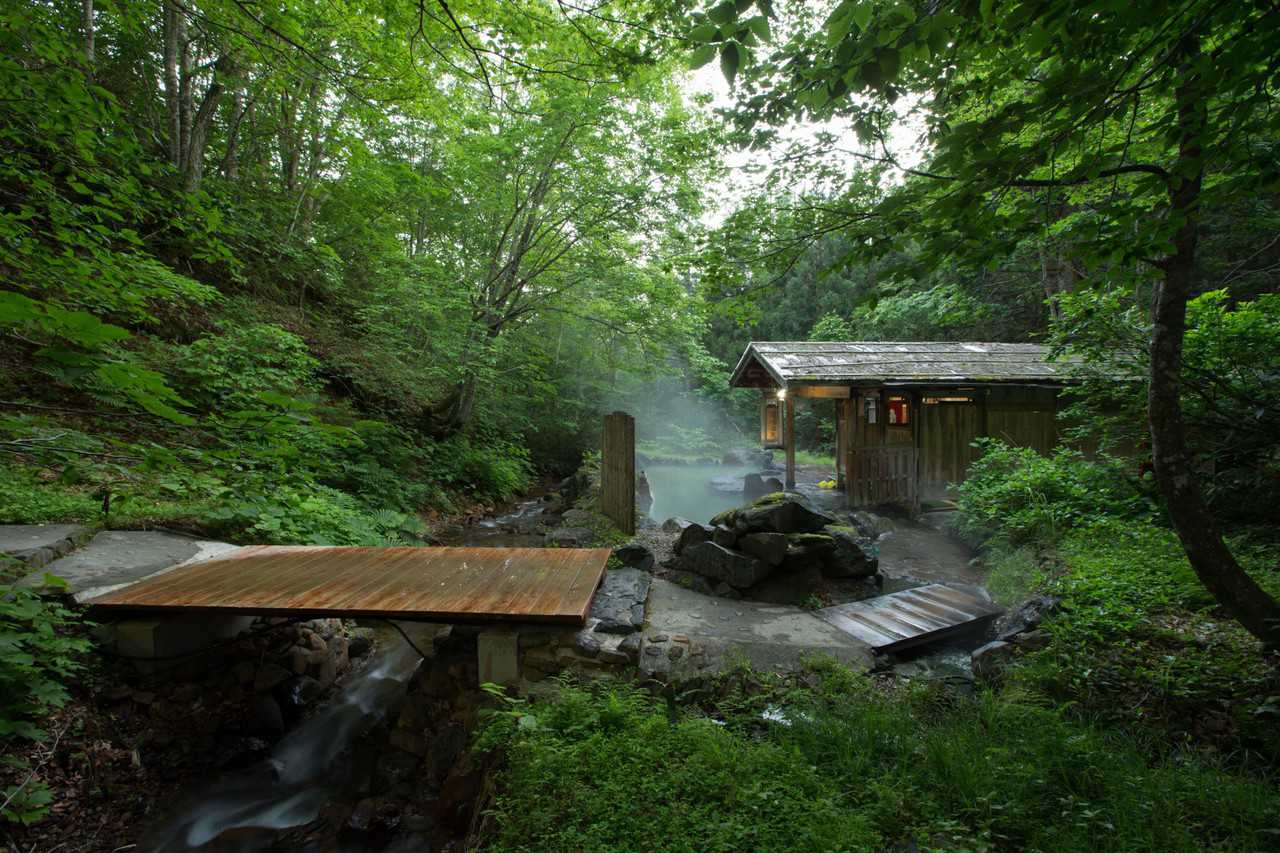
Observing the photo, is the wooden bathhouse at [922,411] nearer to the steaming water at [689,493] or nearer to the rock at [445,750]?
the steaming water at [689,493]

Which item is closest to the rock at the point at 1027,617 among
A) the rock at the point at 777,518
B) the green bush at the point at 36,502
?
the rock at the point at 777,518

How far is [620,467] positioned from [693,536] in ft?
6.65

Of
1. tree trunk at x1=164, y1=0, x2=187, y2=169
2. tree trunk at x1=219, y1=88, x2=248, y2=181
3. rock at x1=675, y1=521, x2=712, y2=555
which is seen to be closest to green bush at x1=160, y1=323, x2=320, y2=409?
tree trunk at x1=164, y1=0, x2=187, y2=169

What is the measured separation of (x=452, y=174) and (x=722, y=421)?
22.9m

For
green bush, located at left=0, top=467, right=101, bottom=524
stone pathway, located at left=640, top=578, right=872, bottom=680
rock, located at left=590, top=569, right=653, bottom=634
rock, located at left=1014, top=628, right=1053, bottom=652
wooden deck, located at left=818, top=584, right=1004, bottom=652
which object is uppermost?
green bush, located at left=0, top=467, right=101, bottom=524

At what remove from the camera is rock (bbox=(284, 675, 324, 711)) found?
15.5 ft

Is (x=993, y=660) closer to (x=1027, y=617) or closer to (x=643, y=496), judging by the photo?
(x=1027, y=617)

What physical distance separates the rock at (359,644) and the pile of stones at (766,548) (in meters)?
3.62

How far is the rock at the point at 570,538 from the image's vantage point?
7.63 m

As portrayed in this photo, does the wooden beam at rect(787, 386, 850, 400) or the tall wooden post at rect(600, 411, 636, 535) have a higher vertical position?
the wooden beam at rect(787, 386, 850, 400)

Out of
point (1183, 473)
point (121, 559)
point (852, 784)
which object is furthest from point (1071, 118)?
point (121, 559)

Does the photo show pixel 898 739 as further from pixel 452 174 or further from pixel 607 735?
pixel 452 174

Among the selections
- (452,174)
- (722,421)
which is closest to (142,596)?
(452,174)

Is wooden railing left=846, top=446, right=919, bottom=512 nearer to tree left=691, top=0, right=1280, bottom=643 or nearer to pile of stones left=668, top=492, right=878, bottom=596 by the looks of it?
pile of stones left=668, top=492, right=878, bottom=596
